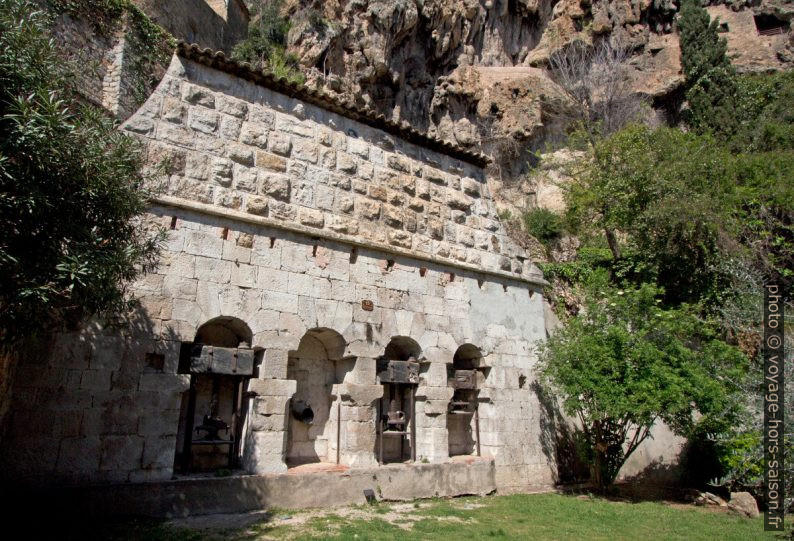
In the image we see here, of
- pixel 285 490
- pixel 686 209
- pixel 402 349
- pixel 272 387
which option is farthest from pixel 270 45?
pixel 285 490

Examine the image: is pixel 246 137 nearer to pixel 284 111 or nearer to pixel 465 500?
pixel 284 111

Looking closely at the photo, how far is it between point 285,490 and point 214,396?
5.87ft

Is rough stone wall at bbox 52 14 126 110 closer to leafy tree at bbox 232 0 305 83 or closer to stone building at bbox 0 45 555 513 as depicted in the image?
leafy tree at bbox 232 0 305 83

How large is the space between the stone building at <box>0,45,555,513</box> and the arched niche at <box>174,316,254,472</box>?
0.10ft

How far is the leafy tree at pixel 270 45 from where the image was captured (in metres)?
20.9

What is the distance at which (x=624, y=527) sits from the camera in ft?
25.0

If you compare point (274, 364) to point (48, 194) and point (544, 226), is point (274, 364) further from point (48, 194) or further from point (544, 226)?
point (544, 226)

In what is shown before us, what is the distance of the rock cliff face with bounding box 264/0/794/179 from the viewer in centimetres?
2138

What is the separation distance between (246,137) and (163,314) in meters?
3.27

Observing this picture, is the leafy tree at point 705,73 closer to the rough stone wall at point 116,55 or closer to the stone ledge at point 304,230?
the stone ledge at point 304,230

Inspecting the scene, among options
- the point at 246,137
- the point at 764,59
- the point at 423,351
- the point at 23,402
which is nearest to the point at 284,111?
the point at 246,137

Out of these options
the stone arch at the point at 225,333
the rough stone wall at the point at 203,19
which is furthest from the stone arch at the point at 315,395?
the rough stone wall at the point at 203,19

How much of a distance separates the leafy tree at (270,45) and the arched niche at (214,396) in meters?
14.5

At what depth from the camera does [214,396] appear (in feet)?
26.1
